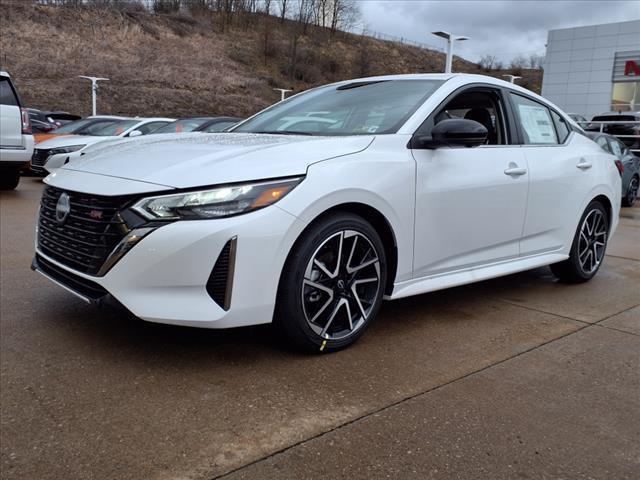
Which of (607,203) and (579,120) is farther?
(579,120)

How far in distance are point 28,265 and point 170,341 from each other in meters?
2.17

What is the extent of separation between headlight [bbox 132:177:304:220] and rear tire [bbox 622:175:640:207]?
11.2 metres

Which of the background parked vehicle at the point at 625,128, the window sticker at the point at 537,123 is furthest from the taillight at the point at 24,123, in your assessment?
the background parked vehicle at the point at 625,128

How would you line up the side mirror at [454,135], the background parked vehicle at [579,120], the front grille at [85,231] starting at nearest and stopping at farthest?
1. the front grille at [85,231]
2. the side mirror at [454,135]
3. the background parked vehicle at [579,120]

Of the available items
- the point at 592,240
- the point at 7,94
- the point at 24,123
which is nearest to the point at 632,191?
the point at 592,240

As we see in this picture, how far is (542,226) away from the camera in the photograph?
4352 millimetres

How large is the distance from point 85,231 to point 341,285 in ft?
4.22

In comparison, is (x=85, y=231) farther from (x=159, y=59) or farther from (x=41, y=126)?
(x=159, y=59)

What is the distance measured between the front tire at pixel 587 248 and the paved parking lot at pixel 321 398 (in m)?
0.89

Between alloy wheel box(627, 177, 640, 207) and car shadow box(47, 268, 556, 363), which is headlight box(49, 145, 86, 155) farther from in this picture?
alloy wheel box(627, 177, 640, 207)

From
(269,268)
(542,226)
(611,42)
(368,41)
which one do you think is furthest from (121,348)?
(368,41)

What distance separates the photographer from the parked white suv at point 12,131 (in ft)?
28.2

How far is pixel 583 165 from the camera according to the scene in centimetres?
469

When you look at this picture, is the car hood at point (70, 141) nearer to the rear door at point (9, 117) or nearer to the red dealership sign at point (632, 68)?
the rear door at point (9, 117)
